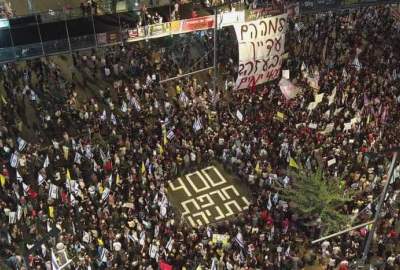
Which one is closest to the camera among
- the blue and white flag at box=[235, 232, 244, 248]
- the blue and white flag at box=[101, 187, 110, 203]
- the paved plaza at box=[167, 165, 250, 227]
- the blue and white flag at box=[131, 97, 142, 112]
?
the blue and white flag at box=[235, 232, 244, 248]

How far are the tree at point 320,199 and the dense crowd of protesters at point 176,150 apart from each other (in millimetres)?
560

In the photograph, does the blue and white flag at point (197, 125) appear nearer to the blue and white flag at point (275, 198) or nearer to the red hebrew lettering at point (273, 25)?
the blue and white flag at point (275, 198)

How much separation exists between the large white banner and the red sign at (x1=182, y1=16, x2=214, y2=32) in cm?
628

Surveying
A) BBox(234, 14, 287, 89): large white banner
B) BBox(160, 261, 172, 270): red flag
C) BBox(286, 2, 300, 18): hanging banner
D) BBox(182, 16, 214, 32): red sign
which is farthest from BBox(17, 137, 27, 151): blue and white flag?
BBox(286, 2, 300, 18): hanging banner

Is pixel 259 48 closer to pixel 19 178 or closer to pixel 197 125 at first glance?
pixel 197 125

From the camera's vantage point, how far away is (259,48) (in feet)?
76.6

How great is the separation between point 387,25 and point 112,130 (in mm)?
21154

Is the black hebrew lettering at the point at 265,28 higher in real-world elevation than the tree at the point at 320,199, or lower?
higher

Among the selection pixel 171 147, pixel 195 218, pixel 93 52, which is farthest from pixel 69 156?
pixel 93 52

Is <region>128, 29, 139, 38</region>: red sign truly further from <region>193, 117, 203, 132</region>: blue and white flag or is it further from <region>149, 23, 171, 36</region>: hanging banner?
<region>193, 117, 203, 132</region>: blue and white flag

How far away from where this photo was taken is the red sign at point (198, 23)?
1141 inches

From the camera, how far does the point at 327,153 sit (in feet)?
87.6

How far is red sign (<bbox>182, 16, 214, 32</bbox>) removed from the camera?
29.0 meters

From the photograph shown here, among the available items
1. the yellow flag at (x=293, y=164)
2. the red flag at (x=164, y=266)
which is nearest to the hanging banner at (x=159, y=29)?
the yellow flag at (x=293, y=164)
